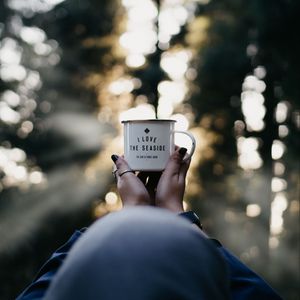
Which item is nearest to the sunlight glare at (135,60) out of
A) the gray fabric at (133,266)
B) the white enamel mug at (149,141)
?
the white enamel mug at (149,141)

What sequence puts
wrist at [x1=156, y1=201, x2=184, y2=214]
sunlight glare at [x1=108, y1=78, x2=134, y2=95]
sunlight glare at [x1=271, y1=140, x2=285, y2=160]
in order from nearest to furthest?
wrist at [x1=156, y1=201, x2=184, y2=214] < sunlight glare at [x1=271, y1=140, x2=285, y2=160] < sunlight glare at [x1=108, y1=78, x2=134, y2=95]

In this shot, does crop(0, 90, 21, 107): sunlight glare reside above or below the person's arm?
above

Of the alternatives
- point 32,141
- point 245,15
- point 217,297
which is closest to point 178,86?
point 245,15

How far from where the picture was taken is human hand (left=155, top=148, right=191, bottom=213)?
6.15 ft

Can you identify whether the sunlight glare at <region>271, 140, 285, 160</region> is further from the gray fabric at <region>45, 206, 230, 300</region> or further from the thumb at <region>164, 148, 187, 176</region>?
the gray fabric at <region>45, 206, 230, 300</region>

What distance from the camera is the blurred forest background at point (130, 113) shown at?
1617 centimetres

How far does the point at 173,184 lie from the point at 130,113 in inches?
645

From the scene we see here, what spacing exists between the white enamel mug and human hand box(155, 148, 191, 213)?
1.8 inches

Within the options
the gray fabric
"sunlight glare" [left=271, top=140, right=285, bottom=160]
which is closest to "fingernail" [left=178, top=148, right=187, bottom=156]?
the gray fabric

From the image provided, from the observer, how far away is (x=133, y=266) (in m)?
0.86

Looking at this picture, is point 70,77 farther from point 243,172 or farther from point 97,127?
point 243,172

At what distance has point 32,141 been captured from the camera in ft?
56.3

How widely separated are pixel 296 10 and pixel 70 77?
25.7ft

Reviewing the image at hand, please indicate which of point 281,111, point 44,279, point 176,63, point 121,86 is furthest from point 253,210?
point 44,279
